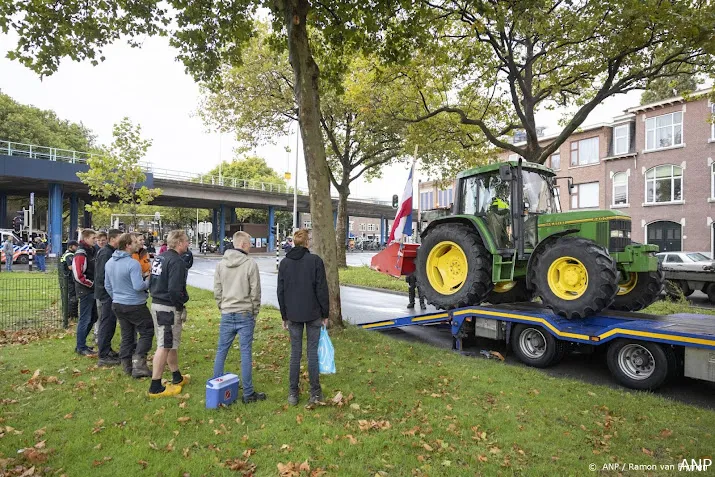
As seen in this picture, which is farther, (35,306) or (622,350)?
(35,306)

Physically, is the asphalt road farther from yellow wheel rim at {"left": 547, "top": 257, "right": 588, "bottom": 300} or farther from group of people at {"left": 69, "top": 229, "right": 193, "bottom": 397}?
group of people at {"left": 69, "top": 229, "right": 193, "bottom": 397}

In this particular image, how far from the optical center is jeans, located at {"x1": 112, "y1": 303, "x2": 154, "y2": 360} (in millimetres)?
5516

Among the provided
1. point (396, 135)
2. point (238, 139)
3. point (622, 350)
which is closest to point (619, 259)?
point (622, 350)

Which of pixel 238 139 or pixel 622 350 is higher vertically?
pixel 238 139

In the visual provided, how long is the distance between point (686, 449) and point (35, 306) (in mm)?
13079

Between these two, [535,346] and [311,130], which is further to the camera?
[311,130]

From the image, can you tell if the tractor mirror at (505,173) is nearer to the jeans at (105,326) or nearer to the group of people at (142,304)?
the group of people at (142,304)

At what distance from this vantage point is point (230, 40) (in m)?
10.5

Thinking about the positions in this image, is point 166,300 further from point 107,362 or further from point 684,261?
point 684,261

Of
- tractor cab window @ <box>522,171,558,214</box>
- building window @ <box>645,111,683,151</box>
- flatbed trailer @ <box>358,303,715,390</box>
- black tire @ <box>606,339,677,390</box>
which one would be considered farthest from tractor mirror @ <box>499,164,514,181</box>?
building window @ <box>645,111,683,151</box>

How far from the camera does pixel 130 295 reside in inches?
217

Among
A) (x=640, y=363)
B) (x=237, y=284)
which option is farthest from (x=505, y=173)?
(x=237, y=284)

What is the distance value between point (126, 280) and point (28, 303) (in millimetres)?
8187

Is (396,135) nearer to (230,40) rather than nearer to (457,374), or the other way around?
(230,40)
